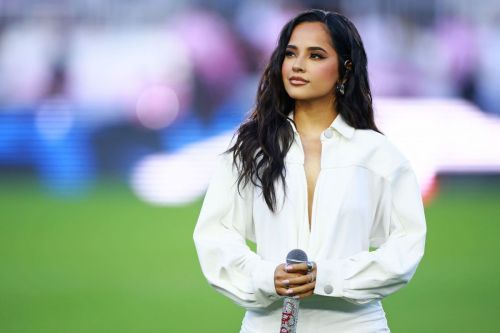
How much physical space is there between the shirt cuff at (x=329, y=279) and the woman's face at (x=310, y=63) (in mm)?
491

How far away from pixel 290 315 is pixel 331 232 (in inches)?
14.3

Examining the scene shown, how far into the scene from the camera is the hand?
3.13 m

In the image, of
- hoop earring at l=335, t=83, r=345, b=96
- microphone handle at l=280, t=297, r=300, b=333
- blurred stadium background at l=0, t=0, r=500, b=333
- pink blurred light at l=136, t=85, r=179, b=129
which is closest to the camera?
microphone handle at l=280, t=297, r=300, b=333

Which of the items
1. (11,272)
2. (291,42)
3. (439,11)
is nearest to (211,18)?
(439,11)

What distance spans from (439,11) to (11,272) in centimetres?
437

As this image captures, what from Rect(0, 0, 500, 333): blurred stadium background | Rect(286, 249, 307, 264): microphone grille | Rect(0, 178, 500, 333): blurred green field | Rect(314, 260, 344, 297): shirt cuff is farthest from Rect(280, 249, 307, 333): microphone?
Rect(0, 0, 500, 333): blurred stadium background

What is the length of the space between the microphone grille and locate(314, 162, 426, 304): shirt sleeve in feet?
0.38

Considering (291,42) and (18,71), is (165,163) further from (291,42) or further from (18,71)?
(291,42)

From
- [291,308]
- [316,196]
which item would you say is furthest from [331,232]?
[291,308]

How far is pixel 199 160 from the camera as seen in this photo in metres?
10.9

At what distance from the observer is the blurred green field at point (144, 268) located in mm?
7215

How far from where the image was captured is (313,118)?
11.5ft

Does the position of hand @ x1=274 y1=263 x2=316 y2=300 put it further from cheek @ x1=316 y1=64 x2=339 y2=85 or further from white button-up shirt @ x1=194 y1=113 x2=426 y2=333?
cheek @ x1=316 y1=64 x2=339 y2=85

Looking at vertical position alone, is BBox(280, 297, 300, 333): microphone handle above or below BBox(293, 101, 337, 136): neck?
below
